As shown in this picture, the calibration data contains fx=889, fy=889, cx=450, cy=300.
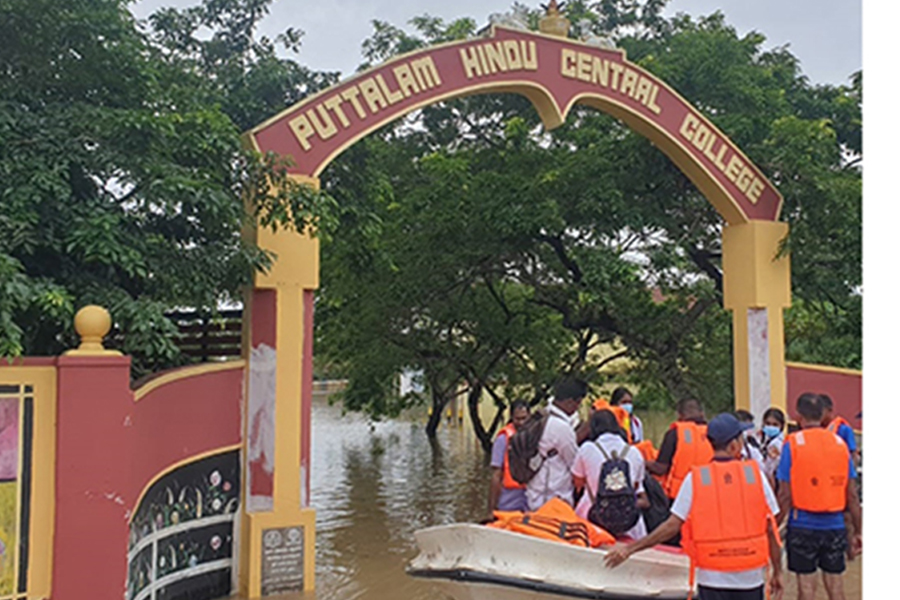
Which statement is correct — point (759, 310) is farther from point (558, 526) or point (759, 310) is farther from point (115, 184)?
point (115, 184)

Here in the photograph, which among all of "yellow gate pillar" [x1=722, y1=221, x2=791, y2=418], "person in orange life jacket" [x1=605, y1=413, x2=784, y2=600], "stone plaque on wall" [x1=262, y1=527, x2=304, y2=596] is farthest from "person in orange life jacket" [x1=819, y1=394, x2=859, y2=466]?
"stone plaque on wall" [x1=262, y1=527, x2=304, y2=596]

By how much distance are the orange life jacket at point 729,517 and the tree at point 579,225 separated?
5113 mm

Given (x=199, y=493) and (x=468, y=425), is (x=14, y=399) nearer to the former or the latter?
(x=199, y=493)

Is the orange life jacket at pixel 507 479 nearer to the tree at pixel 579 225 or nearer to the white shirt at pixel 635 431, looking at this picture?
the white shirt at pixel 635 431

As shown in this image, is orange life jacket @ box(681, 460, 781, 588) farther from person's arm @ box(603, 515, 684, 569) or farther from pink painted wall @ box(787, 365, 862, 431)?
pink painted wall @ box(787, 365, 862, 431)

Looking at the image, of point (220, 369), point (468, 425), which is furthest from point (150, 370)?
point (468, 425)

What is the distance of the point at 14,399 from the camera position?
16.5 ft

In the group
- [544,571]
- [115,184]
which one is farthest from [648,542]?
[115,184]

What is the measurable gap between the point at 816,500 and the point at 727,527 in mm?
1501

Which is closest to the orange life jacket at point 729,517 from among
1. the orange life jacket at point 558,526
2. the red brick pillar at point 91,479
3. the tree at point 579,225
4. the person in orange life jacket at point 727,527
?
the person in orange life jacket at point 727,527

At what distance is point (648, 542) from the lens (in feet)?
14.7

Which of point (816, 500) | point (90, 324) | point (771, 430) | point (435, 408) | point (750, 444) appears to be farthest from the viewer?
point (435, 408)

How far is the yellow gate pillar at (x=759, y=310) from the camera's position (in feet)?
33.5

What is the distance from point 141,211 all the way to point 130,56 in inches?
46.2
